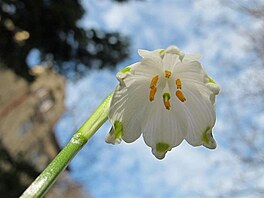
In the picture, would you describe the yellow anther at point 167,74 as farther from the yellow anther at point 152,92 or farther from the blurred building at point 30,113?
the blurred building at point 30,113

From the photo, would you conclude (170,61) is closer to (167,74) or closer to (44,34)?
(167,74)

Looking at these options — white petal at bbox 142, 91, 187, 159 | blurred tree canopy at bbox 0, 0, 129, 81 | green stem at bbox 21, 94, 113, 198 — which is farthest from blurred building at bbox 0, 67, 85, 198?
green stem at bbox 21, 94, 113, 198

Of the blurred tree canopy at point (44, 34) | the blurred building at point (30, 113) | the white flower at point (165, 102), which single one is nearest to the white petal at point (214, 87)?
the white flower at point (165, 102)

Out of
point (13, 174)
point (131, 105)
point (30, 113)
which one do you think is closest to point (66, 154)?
point (131, 105)

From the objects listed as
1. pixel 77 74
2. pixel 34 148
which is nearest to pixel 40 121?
pixel 34 148

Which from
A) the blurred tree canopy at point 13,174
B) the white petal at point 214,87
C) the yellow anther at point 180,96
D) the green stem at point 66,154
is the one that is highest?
the blurred tree canopy at point 13,174

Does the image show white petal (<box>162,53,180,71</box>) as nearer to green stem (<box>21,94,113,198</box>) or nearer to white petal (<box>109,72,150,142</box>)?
white petal (<box>109,72,150,142</box>)

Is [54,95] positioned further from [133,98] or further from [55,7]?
[133,98]
